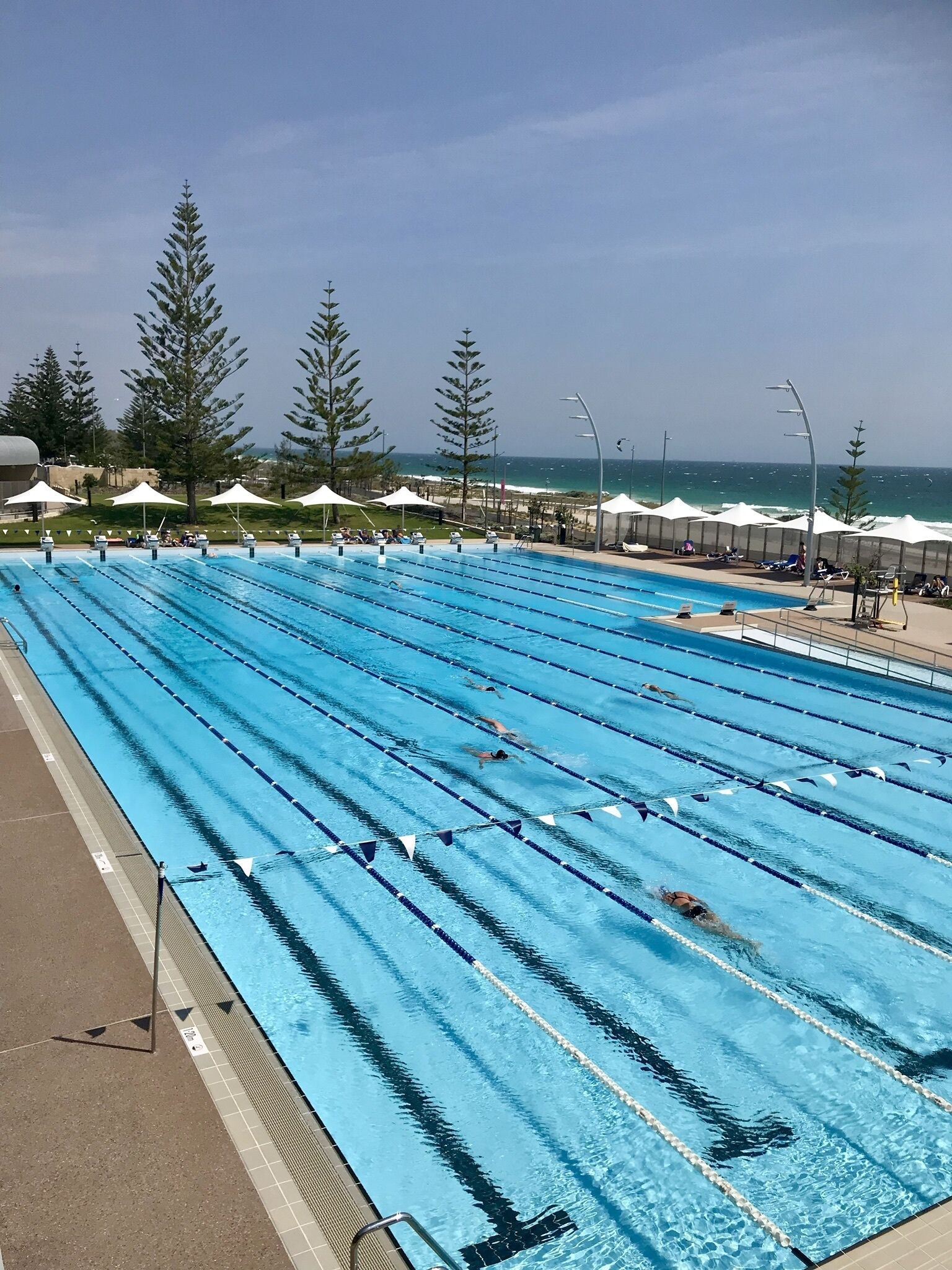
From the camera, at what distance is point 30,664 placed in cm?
1638

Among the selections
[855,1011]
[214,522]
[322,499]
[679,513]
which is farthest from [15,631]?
[679,513]

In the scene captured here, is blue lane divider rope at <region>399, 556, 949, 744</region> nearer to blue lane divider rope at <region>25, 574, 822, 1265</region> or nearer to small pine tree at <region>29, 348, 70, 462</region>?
blue lane divider rope at <region>25, 574, 822, 1265</region>

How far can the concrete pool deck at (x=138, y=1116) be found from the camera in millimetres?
4277

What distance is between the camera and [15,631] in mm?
18516

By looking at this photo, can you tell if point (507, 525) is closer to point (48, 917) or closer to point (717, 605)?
point (717, 605)

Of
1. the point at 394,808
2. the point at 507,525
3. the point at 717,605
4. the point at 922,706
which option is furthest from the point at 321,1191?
the point at 507,525

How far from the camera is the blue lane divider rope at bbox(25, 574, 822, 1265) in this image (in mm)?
5141

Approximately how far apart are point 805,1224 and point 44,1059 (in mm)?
4415

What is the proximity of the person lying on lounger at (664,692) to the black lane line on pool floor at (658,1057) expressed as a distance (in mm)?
7597

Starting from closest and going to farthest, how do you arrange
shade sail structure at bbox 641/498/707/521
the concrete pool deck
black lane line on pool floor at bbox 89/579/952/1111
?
the concrete pool deck → black lane line on pool floor at bbox 89/579/952/1111 → shade sail structure at bbox 641/498/707/521

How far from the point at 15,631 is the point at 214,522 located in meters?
21.2

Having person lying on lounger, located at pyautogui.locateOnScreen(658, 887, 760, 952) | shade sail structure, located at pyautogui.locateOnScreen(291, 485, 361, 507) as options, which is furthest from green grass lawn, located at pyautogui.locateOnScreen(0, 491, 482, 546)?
person lying on lounger, located at pyautogui.locateOnScreen(658, 887, 760, 952)

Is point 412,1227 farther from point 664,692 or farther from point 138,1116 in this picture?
point 664,692

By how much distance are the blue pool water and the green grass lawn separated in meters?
16.9
